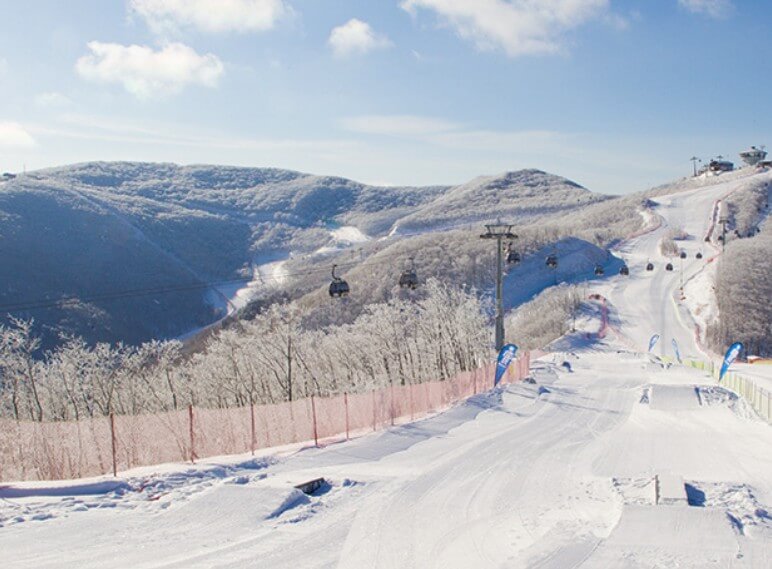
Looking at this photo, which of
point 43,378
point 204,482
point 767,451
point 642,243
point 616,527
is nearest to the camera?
point 616,527

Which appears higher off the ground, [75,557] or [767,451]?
[75,557]

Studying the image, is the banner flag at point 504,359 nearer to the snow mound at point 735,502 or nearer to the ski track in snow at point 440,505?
the ski track in snow at point 440,505

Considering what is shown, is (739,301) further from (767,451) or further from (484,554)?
(484,554)

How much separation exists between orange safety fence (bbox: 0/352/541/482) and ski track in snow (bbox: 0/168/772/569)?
191 cm

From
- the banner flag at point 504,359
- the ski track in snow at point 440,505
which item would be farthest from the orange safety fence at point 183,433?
the banner flag at point 504,359

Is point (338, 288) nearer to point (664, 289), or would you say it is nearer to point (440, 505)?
point (440, 505)

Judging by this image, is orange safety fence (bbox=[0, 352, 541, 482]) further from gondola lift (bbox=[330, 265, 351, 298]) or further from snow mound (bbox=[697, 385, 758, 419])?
snow mound (bbox=[697, 385, 758, 419])

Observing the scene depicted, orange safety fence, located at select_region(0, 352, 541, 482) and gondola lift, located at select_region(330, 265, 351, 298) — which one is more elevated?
gondola lift, located at select_region(330, 265, 351, 298)

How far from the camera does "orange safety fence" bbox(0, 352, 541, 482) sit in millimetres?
20062

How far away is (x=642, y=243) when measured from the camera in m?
123

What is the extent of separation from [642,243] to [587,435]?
109 metres

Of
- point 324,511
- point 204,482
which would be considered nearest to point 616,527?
point 324,511

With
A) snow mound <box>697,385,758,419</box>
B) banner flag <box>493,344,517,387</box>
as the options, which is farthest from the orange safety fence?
snow mound <box>697,385,758,419</box>

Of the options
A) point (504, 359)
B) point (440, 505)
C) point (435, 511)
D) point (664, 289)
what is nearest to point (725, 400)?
point (504, 359)
